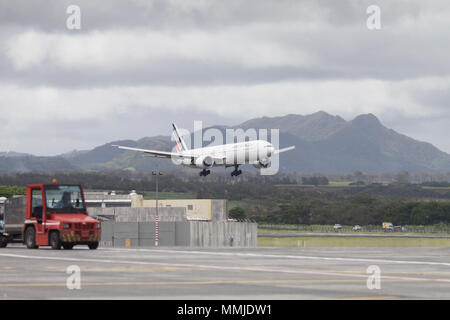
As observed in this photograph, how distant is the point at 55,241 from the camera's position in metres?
43.3

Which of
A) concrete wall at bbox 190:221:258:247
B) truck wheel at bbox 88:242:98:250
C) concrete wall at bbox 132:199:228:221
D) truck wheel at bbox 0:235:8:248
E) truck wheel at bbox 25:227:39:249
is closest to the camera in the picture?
truck wheel at bbox 88:242:98:250

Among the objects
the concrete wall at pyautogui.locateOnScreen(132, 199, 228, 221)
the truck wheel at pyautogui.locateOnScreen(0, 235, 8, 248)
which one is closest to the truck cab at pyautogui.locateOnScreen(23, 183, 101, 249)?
the truck wheel at pyautogui.locateOnScreen(0, 235, 8, 248)

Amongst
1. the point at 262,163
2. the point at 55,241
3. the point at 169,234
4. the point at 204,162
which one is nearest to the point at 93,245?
the point at 55,241

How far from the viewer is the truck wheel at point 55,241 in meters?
43.2

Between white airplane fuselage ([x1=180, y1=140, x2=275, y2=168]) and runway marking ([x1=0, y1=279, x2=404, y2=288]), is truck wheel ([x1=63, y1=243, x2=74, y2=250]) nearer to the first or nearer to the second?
runway marking ([x1=0, y1=279, x2=404, y2=288])

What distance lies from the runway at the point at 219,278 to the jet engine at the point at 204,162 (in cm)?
6472

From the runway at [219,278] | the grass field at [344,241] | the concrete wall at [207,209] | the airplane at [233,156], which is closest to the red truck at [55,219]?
the runway at [219,278]

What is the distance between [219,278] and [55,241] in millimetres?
19887

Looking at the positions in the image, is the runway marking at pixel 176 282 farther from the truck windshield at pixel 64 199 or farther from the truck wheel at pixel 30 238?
the truck wheel at pixel 30 238

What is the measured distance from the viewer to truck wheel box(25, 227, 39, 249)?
44625 mm
